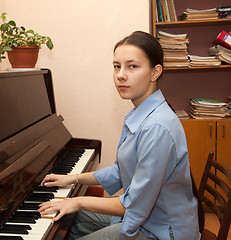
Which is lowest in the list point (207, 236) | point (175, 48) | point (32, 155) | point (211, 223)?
point (211, 223)

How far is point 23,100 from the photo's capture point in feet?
5.59

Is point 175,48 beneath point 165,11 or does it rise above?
beneath

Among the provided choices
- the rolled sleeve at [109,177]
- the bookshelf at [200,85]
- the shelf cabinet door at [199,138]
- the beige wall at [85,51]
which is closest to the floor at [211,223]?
the bookshelf at [200,85]

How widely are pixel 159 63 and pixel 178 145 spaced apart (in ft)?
1.20

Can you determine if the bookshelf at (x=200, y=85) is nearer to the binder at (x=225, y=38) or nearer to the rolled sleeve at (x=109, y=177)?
the binder at (x=225, y=38)

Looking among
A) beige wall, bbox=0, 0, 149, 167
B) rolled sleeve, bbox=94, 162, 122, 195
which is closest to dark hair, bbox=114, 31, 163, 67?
rolled sleeve, bbox=94, 162, 122, 195

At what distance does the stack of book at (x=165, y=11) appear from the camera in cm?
266

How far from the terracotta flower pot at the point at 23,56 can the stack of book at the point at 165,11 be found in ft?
3.76

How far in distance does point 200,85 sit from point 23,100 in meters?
1.86

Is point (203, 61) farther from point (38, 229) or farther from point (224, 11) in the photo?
point (38, 229)

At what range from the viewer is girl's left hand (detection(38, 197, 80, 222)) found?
1150 millimetres

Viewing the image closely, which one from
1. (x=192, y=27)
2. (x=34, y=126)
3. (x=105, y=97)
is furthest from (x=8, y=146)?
(x=192, y=27)

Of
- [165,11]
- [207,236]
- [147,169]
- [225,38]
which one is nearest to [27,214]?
[147,169]

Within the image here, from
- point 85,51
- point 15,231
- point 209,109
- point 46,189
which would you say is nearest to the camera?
point 15,231
